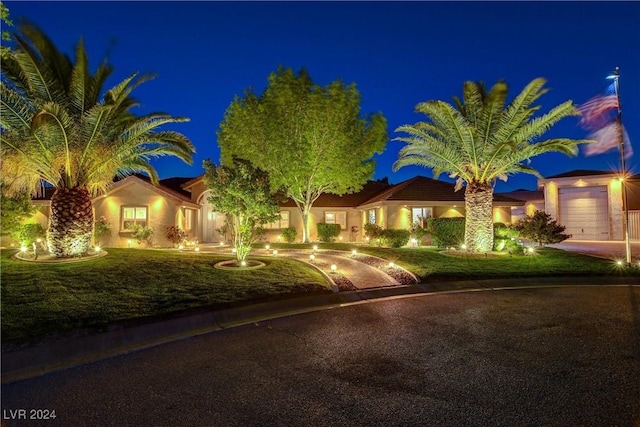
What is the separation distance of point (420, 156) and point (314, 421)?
636 inches

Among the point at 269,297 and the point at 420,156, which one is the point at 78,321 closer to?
the point at 269,297

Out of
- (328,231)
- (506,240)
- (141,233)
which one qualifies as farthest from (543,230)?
(141,233)

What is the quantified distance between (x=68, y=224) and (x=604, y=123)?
1969 cm

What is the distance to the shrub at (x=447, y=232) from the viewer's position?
18.3m

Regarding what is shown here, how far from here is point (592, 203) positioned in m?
23.1

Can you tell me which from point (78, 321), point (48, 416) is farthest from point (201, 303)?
point (48, 416)

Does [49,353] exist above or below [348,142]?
below

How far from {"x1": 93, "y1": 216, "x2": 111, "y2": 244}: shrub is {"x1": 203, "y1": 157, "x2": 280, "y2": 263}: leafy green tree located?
9.57m

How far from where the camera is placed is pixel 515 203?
2281cm

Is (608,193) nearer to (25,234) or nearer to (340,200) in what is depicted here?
(340,200)

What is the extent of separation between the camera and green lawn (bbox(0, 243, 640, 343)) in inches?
265

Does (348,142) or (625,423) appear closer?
(625,423)

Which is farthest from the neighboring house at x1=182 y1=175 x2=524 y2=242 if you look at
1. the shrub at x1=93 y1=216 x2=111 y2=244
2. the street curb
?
the street curb

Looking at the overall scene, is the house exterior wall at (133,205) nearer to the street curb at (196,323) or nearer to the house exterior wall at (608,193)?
the street curb at (196,323)
